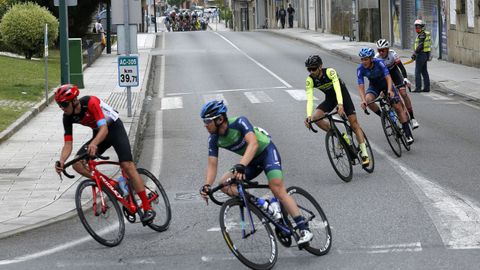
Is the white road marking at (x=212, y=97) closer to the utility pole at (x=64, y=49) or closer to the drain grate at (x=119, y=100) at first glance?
the drain grate at (x=119, y=100)

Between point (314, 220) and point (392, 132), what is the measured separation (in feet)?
21.6

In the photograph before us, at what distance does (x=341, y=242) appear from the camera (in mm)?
10117

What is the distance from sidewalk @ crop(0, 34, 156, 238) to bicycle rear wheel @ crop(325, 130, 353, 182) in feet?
11.4

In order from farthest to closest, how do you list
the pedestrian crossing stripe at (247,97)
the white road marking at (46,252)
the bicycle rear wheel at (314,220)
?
the pedestrian crossing stripe at (247,97) < the white road marking at (46,252) < the bicycle rear wheel at (314,220)

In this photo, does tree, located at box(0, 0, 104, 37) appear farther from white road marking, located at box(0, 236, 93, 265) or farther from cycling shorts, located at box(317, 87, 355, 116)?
white road marking, located at box(0, 236, 93, 265)

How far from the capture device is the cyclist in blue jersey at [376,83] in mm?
15484

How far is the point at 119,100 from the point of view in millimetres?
26750

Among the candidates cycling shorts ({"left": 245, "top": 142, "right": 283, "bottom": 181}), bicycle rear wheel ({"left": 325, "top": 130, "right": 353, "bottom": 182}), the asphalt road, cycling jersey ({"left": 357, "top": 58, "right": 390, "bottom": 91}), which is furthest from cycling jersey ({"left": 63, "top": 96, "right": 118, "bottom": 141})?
cycling jersey ({"left": 357, "top": 58, "right": 390, "bottom": 91})

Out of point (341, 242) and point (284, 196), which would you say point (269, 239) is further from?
point (341, 242)

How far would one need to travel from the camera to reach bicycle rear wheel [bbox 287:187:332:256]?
9578 mm

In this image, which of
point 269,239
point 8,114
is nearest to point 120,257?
point 269,239

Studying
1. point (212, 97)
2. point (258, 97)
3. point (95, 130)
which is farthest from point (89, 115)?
point (212, 97)

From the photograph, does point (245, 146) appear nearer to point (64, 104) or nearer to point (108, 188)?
point (108, 188)

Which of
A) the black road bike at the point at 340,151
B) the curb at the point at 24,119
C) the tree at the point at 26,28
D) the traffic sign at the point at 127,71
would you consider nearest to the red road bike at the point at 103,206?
the black road bike at the point at 340,151
